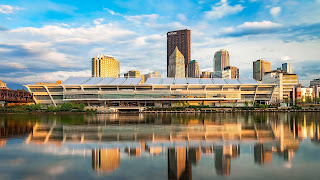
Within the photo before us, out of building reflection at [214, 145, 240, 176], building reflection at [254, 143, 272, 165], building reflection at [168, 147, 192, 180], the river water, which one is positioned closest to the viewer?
building reflection at [168, 147, 192, 180]

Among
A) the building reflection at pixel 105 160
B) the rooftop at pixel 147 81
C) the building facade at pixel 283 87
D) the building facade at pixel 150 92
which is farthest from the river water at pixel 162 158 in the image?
the building facade at pixel 283 87

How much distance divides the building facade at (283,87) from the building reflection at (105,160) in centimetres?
11259

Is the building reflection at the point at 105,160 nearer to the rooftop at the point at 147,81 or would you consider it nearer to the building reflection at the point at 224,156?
the building reflection at the point at 224,156

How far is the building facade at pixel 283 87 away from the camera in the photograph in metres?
132

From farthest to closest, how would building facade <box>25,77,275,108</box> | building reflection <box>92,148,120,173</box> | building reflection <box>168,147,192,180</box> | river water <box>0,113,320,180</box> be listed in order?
building facade <box>25,77,275,108</box> → building reflection <box>92,148,120,173</box> → river water <box>0,113,320,180</box> → building reflection <box>168,147,192,180</box>

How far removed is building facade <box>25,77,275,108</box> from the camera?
110 metres

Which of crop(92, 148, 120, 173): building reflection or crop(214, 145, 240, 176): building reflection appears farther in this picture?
crop(92, 148, 120, 173): building reflection

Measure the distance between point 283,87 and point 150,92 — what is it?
7570cm

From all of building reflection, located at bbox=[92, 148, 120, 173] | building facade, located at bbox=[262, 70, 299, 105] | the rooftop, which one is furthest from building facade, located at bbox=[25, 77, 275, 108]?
building reflection, located at bbox=[92, 148, 120, 173]

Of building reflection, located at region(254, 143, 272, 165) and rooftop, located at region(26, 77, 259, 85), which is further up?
rooftop, located at region(26, 77, 259, 85)

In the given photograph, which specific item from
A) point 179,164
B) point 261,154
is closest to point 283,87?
point 261,154

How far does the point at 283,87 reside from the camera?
142 m

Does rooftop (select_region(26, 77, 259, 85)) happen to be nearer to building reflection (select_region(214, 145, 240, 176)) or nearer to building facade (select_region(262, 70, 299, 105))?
building facade (select_region(262, 70, 299, 105))

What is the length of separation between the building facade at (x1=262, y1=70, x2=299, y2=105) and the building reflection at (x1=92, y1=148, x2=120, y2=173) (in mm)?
112588
